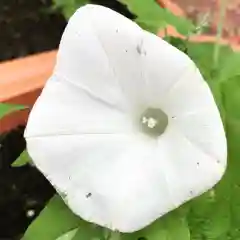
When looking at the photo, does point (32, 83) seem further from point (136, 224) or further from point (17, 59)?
point (136, 224)

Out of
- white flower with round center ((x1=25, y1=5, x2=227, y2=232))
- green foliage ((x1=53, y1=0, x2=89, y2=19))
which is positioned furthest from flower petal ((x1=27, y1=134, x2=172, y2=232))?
green foliage ((x1=53, y1=0, x2=89, y2=19))

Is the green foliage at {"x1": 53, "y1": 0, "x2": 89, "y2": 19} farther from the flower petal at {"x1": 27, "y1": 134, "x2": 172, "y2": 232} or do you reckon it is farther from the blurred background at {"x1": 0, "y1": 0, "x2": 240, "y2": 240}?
the flower petal at {"x1": 27, "y1": 134, "x2": 172, "y2": 232}

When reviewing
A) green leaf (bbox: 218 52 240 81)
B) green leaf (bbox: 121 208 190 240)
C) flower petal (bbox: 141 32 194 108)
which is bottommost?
green leaf (bbox: 121 208 190 240)

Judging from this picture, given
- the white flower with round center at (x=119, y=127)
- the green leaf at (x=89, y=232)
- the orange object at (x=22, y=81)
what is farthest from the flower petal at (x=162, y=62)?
the orange object at (x=22, y=81)

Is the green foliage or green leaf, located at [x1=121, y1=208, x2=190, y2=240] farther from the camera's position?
the green foliage

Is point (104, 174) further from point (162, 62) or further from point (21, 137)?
point (21, 137)

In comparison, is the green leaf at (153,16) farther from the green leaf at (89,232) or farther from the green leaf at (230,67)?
the green leaf at (89,232)
